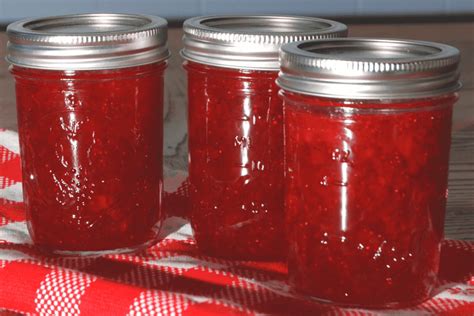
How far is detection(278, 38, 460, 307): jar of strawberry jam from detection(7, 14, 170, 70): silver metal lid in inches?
7.1

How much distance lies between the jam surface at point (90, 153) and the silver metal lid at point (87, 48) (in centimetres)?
1

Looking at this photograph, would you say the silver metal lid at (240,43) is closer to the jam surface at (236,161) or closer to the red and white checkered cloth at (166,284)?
the jam surface at (236,161)

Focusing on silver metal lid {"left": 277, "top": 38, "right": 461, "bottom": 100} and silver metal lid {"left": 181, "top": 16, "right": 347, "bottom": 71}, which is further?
silver metal lid {"left": 181, "top": 16, "right": 347, "bottom": 71}

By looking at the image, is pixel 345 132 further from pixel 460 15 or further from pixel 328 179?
pixel 460 15

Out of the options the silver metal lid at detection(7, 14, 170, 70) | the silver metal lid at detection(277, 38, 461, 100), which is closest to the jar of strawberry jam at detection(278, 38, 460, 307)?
the silver metal lid at detection(277, 38, 461, 100)

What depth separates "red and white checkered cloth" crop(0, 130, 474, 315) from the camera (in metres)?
0.92

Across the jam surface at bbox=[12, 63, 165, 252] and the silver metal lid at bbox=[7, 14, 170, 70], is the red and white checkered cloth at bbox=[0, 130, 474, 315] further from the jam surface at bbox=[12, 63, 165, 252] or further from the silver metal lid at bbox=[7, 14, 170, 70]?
the silver metal lid at bbox=[7, 14, 170, 70]

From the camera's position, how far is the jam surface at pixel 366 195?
0.89m

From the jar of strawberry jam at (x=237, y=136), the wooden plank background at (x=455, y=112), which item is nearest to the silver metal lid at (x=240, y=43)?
the jar of strawberry jam at (x=237, y=136)

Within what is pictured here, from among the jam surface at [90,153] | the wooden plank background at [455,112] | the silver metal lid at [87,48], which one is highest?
the silver metal lid at [87,48]

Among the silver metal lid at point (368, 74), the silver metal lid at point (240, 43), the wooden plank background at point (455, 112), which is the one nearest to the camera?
the silver metal lid at point (368, 74)

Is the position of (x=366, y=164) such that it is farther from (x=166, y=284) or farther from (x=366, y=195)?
(x=166, y=284)

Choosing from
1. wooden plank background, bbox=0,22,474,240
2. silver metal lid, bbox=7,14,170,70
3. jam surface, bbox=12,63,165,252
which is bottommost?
wooden plank background, bbox=0,22,474,240

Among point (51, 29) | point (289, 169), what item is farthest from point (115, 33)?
point (289, 169)
